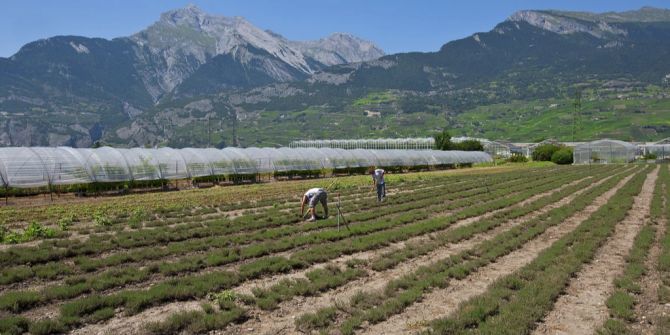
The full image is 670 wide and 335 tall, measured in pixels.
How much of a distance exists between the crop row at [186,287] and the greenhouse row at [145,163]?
31379mm

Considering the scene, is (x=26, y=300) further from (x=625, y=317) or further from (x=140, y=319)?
(x=625, y=317)

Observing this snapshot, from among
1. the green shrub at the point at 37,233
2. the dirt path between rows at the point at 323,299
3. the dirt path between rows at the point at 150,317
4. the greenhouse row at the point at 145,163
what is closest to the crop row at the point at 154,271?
the dirt path between rows at the point at 150,317

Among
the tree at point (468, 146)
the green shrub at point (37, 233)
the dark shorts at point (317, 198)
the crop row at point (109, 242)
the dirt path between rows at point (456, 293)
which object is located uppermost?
the tree at point (468, 146)

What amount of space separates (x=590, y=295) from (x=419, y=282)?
3.84 metres

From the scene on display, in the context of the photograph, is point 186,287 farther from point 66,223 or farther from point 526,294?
point 66,223

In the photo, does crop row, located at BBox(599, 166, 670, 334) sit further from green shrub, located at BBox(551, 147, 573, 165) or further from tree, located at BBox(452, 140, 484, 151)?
tree, located at BBox(452, 140, 484, 151)

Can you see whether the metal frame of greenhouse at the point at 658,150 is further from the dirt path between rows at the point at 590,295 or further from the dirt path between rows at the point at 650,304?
the dirt path between rows at the point at 650,304

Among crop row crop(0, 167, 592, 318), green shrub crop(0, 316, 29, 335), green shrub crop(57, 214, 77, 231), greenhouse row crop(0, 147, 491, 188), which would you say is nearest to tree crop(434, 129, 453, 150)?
greenhouse row crop(0, 147, 491, 188)

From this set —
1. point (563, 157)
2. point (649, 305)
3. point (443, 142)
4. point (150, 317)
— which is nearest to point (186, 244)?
point (150, 317)

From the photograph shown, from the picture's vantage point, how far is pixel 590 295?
11.2 m

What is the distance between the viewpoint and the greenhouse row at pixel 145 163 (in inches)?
1500

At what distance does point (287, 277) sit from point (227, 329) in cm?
363

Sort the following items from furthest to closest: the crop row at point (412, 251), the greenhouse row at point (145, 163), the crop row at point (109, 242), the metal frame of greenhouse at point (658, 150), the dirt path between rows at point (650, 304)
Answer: the metal frame of greenhouse at point (658, 150), the greenhouse row at point (145, 163), the crop row at point (109, 242), the crop row at point (412, 251), the dirt path between rows at point (650, 304)

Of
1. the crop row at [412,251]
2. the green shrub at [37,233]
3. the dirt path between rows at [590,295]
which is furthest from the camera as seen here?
the green shrub at [37,233]
